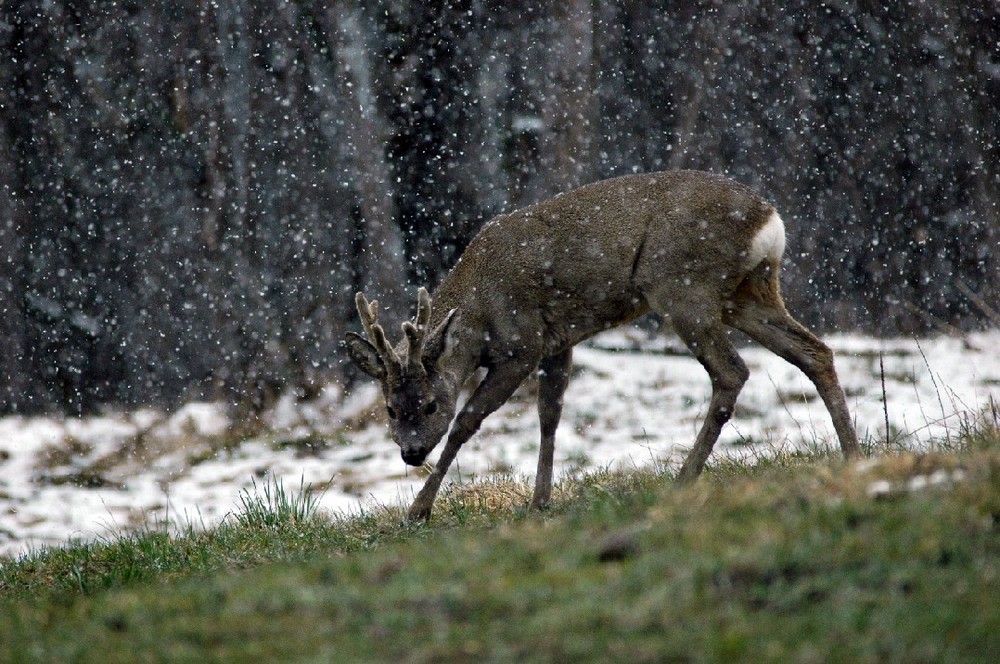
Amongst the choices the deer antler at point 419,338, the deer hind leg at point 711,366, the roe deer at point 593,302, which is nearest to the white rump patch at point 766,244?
the roe deer at point 593,302

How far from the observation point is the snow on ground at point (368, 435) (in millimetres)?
9422

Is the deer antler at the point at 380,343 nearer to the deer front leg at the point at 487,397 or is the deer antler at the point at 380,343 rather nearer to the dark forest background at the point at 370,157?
the deer front leg at the point at 487,397

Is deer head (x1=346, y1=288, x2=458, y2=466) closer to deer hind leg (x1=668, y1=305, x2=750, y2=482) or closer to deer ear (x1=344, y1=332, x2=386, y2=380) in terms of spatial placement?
deer ear (x1=344, y1=332, x2=386, y2=380)

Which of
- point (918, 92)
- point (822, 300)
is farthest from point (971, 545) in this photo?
point (918, 92)

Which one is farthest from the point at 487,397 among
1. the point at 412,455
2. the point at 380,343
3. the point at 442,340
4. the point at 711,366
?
the point at 711,366

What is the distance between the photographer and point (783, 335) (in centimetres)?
652

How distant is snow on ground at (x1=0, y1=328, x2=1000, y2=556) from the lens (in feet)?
30.9

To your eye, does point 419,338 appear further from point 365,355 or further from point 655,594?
point 655,594

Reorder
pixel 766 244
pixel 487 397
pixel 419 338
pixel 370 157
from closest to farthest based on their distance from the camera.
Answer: pixel 766 244, pixel 419 338, pixel 487 397, pixel 370 157

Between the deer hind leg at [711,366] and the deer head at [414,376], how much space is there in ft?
4.25

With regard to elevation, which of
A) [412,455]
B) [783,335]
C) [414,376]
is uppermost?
[414,376]

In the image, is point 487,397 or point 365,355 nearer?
point 365,355

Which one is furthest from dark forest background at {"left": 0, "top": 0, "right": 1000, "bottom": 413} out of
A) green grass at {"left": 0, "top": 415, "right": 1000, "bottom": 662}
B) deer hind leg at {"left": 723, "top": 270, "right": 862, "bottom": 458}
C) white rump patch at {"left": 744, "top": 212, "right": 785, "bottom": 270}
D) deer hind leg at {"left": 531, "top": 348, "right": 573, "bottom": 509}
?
green grass at {"left": 0, "top": 415, "right": 1000, "bottom": 662}

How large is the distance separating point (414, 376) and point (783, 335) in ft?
6.75
